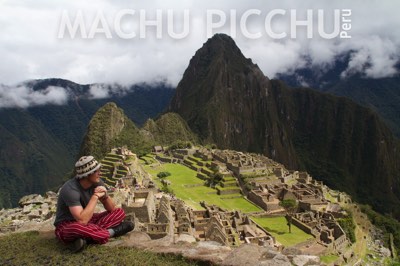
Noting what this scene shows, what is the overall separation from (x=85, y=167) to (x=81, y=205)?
2.52 feet

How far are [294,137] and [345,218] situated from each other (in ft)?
537

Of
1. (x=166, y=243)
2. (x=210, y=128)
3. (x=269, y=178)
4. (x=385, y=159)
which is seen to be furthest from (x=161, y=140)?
→ (x=385, y=159)

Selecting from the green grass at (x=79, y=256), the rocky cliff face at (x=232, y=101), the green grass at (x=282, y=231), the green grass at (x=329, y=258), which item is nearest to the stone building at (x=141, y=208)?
the green grass at (x=79, y=256)

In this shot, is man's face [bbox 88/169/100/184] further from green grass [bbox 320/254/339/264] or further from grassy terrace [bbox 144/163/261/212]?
grassy terrace [bbox 144/163/261/212]

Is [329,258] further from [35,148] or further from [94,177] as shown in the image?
[35,148]

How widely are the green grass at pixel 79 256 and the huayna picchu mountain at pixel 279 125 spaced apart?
12323 centimetres

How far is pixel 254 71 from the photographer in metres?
175

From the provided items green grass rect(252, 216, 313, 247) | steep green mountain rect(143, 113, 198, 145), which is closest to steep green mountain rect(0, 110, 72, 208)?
steep green mountain rect(143, 113, 198, 145)

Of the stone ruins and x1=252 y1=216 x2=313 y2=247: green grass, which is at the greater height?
the stone ruins

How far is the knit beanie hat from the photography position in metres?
7.46

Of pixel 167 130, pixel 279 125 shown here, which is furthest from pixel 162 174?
pixel 279 125

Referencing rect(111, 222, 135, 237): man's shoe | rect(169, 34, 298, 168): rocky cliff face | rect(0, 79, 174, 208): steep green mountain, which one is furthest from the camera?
rect(169, 34, 298, 168): rocky cliff face

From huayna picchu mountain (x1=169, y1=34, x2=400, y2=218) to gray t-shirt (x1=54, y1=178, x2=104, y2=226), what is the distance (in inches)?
4864

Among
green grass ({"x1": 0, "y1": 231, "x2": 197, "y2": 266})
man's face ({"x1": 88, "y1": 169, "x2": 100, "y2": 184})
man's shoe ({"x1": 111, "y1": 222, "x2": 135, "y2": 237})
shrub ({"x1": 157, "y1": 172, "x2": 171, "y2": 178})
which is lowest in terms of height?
shrub ({"x1": 157, "y1": 172, "x2": 171, "y2": 178})
